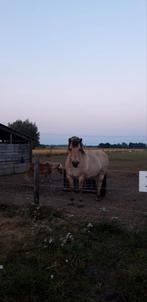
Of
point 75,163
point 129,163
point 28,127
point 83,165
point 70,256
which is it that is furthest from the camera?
point 28,127

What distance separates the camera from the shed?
70.4ft

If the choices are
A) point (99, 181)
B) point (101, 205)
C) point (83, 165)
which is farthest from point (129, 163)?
point (101, 205)

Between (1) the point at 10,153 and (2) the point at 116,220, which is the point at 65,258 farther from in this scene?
(1) the point at 10,153

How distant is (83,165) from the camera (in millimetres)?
11336

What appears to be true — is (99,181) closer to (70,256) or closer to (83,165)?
(83,165)

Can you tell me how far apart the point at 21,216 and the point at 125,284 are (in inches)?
129

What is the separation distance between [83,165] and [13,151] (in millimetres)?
11849

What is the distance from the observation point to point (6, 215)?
8.30 meters

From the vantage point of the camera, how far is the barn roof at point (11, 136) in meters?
22.3

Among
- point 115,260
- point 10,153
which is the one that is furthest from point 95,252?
point 10,153

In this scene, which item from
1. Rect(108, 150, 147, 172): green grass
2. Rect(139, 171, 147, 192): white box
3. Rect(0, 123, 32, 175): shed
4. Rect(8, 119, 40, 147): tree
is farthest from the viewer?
Rect(8, 119, 40, 147): tree

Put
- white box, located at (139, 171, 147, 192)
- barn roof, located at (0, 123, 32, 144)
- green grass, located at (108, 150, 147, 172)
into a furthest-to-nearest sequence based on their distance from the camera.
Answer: green grass, located at (108, 150, 147, 172) → barn roof, located at (0, 123, 32, 144) → white box, located at (139, 171, 147, 192)

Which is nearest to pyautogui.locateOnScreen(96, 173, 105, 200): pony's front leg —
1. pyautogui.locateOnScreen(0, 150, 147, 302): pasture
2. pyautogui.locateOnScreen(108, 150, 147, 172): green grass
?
pyautogui.locateOnScreen(0, 150, 147, 302): pasture

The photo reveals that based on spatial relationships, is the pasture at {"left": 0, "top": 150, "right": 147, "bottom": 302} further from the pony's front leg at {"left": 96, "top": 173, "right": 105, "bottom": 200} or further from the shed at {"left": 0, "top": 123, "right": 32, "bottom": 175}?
the shed at {"left": 0, "top": 123, "right": 32, "bottom": 175}
